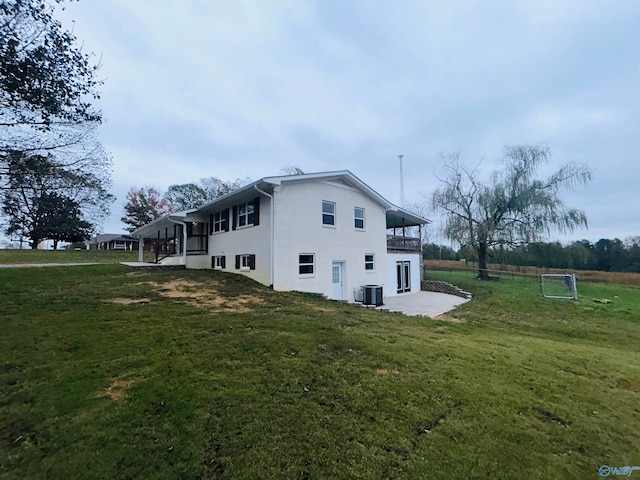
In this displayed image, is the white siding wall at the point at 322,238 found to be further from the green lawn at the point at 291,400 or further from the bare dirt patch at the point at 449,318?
the green lawn at the point at 291,400

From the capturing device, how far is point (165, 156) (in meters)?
23.9

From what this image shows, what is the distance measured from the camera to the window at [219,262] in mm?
15039

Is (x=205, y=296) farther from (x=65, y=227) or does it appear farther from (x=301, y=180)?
(x=65, y=227)

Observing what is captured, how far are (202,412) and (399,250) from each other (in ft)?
51.9

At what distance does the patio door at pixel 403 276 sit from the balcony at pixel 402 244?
3.09 ft

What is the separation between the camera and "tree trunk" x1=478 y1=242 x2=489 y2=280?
2048cm

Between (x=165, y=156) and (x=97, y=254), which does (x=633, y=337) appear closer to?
(x=165, y=156)

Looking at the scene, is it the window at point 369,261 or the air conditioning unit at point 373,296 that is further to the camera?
the window at point 369,261

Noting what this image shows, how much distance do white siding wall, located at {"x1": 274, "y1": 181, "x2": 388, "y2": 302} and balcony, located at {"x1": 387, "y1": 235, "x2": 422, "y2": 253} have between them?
6.66ft

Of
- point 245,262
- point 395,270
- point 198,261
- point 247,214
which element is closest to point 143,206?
point 198,261

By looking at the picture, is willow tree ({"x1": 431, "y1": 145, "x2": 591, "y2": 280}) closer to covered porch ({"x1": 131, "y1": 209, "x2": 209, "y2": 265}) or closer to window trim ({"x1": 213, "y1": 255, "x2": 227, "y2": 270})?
window trim ({"x1": 213, "y1": 255, "x2": 227, "y2": 270})

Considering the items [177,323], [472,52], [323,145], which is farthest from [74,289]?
[323,145]

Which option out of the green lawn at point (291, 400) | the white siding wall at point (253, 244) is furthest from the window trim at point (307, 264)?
the green lawn at point (291, 400)

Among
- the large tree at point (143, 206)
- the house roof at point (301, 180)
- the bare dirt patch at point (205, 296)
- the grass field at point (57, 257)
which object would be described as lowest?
the bare dirt patch at point (205, 296)
